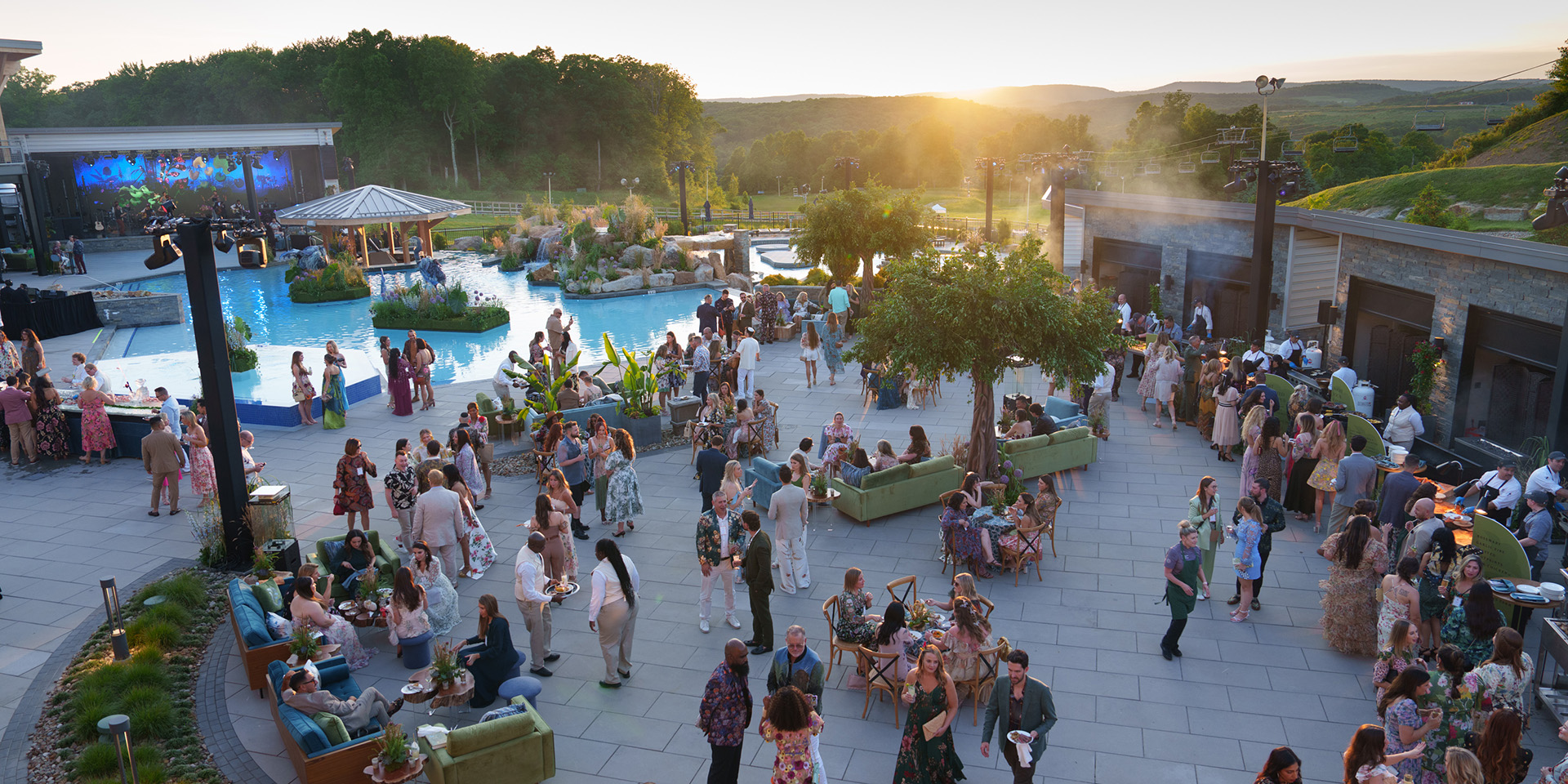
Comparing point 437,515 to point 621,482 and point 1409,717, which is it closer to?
point 621,482

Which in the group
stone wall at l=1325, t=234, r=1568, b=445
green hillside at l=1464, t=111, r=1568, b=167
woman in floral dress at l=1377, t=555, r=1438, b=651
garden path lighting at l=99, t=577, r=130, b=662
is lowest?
garden path lighting at l=99, t=577, r=130, b=662

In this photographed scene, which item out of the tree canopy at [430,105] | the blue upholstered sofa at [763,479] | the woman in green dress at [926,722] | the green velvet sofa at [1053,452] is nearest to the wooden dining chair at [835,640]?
the woman in green dress at [926,722]

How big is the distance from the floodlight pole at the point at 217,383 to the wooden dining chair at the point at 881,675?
7.21 metres

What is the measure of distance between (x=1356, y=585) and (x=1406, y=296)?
918 cm

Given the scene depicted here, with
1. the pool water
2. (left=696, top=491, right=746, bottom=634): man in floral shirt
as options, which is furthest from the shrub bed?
the pool water

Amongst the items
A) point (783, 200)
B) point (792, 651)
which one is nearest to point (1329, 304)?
point (792, 651)

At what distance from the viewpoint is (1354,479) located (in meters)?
10.3

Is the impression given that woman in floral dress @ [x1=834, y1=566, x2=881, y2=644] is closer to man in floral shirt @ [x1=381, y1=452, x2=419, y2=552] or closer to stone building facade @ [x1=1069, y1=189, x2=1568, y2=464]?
man in floral shirt @ [x1=381, y1=452, x2=419, y2=552]

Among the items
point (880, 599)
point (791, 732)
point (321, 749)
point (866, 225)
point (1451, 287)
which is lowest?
point (880, 599)

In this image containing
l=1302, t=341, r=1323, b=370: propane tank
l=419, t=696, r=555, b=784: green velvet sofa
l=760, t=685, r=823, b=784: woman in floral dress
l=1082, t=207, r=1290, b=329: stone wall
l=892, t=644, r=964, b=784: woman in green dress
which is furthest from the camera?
l=1082, t=207, r=1290, b=329: stone wall

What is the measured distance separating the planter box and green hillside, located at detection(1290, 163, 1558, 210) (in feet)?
48.5

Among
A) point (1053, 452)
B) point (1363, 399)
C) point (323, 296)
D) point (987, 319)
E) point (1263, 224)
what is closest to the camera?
point (987, 319)

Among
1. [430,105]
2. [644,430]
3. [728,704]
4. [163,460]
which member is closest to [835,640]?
[728,704]

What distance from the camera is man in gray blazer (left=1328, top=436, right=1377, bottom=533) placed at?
10.2 metres
